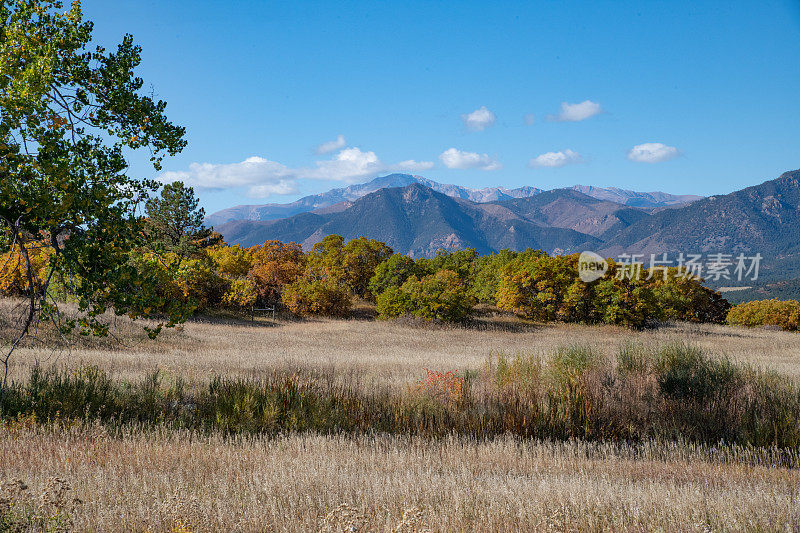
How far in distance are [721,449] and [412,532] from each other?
674cm

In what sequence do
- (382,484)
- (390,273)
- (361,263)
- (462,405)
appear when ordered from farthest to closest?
(361,263)
(390,273)
(462,405)
(382,484)

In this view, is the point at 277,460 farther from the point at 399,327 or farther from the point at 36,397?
the point at 399,327

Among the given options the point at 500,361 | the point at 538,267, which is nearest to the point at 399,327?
the point at 538,267

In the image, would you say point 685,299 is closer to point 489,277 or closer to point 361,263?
point 489,277

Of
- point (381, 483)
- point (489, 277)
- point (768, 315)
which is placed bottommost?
point (768, 315)

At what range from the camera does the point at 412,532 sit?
336 cm

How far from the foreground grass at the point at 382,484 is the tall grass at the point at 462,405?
1.00 metres

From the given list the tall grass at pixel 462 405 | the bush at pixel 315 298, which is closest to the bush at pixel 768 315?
the bush at pixel 315 298

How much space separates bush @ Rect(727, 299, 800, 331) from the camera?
55281 millimetres

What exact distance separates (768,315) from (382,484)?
67.9 metres

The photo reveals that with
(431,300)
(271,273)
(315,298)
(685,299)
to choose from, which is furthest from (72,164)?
(685,299)

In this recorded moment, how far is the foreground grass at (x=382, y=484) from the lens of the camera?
12.2 ft

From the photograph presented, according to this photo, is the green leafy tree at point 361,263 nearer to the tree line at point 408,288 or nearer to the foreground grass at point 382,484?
the tree line at point 408,288

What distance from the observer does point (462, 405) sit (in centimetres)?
895
